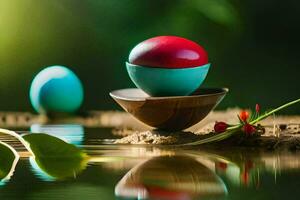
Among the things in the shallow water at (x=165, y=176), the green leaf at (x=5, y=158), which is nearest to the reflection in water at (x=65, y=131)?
the shallow water at (x=165, y=176)

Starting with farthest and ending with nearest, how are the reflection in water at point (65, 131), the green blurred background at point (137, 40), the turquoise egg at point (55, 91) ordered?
1. the green blurred background at point (137, 40)
2. the turquoise egg at point (55, 91)
3. the reflection in water at point (65, 131)

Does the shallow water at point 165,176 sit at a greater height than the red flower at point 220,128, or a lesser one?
lesser

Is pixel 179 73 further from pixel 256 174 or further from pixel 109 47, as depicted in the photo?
pixel 109 47

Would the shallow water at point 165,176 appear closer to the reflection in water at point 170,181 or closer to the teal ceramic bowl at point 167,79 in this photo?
the reflection in water at point 170,181

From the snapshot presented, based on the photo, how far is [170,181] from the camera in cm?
94

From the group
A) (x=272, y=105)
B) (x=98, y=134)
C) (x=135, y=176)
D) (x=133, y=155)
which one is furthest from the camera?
(x=272, y=105)

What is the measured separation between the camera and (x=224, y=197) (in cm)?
82

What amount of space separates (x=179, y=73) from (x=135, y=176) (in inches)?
17.2

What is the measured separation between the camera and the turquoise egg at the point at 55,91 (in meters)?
1.95

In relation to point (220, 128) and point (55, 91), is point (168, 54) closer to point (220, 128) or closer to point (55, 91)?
point (220, 128)

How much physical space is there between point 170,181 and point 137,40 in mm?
1286

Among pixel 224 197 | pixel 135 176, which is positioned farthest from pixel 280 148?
pixel 224 197

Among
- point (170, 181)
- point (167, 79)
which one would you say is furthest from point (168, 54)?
point (170, 181)

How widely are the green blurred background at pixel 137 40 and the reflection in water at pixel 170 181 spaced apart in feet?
3.40
